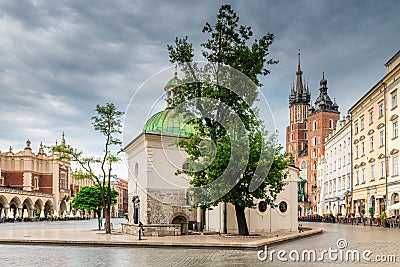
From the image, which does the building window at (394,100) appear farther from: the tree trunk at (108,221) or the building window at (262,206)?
the tree trunk at (108,221)

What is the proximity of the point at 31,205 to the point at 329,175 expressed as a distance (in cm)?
4642

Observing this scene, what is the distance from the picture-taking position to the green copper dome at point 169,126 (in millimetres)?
31578

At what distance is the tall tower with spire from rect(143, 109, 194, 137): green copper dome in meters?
89.2

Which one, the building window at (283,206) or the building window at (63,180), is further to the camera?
the building window at (63,180)

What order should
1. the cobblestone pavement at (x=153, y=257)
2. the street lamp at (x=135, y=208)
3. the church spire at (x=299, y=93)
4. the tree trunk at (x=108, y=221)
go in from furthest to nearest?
the church spire at (x=299, y=93)
the tree trunk at (x=108, y=221)
the street lamp at (x=135, y=208)
the cobblestone pavement at (x=153, y=257)

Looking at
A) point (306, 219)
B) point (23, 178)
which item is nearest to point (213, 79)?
point (306, 219)

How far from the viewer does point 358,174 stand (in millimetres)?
53469

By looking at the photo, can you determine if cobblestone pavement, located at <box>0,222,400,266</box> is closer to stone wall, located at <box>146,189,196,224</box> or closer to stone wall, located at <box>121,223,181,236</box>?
stone wall, located at <box>121,223,181,236</box>

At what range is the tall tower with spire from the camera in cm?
12448

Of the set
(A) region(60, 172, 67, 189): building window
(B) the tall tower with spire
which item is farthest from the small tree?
(B) the tall tower with spire

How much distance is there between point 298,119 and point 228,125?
10686 cm

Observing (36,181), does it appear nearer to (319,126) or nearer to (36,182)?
(36,182)

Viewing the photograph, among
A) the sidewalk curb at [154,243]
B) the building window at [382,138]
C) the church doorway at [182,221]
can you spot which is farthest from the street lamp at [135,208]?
the building window at [382,138]

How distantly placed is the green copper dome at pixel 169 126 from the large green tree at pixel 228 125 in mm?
4130
